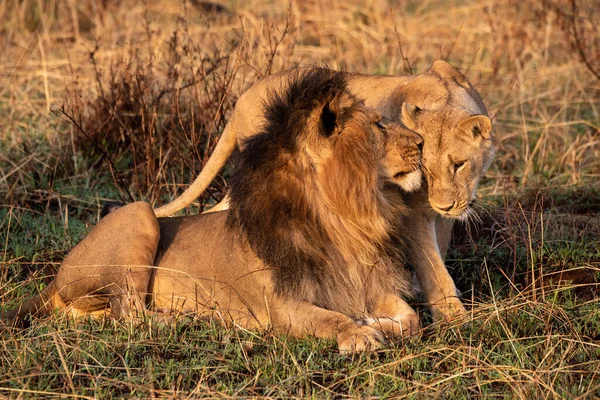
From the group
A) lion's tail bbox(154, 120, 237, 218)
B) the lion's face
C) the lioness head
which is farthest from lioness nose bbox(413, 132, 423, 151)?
Result: lion's tail bbox(154, 120, 237, 218)

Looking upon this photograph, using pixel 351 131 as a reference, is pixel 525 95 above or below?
below

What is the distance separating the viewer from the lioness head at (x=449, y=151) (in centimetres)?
385

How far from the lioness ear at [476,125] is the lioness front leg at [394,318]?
74cm

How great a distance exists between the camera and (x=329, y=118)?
3537 millimetres

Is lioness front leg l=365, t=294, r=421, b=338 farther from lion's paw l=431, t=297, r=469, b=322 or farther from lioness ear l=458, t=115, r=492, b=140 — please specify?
lioness ear l=458, t=115, r=492, b=140

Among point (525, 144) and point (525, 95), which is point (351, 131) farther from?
point (525, 95)

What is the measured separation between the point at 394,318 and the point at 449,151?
2.31 ft

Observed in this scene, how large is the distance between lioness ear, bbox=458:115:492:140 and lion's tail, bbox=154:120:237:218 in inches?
56.4

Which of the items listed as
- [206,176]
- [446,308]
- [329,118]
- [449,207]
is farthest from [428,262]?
[206,176]

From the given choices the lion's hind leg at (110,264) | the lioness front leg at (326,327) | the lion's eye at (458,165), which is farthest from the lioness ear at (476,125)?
the lion's hind leg at (110,264)

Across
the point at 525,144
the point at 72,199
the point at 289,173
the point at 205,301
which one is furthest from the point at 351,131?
the point at 525,144

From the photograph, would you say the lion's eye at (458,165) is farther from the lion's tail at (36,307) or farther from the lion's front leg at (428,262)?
the lion's tail at (36,307)

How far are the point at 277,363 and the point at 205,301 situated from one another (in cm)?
79

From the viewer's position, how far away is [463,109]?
4.20 m
